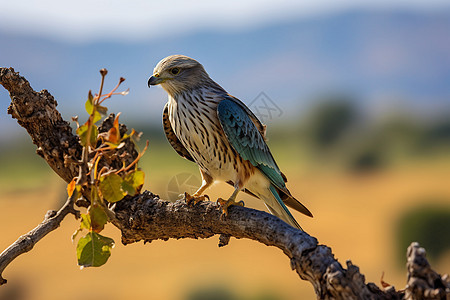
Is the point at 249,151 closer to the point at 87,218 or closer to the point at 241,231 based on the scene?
the point at 241,231

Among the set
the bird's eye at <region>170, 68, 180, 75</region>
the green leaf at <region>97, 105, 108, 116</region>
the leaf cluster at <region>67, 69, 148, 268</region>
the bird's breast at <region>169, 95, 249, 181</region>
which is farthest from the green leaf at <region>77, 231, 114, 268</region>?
the bird's eye at <region>170, 68, 180, 75</region>

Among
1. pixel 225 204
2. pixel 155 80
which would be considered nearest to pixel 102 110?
pixel 225 204

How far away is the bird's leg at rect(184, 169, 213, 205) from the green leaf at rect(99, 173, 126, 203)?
1357 millimetres

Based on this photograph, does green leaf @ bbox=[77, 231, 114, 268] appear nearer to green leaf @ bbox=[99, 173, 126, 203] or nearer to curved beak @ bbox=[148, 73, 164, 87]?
green leaf @ bbox=[99, 173, 126, 203]

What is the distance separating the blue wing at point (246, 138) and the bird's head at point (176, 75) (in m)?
0.39

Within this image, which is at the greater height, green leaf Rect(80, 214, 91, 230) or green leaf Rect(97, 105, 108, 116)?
green leaf Rect(97, 105, 108, 116)

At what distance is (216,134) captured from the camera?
14.7 feet

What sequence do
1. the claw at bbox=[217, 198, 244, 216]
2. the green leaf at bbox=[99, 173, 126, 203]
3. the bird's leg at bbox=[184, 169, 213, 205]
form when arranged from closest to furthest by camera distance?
the green leaf at bbox=[99, 173, 126, 203] → the claw at bbox=[217, 198, 244, 216] → the bird's leg at bbox=[184, 169, 213, 205]

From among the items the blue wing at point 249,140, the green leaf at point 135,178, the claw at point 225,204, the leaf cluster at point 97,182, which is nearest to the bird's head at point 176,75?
the blue wing at point 249,140

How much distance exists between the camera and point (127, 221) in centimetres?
424

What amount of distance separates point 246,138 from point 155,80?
3.15 feet

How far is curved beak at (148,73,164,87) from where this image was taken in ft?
15.0

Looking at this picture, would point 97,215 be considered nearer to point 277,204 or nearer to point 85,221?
point 85,221

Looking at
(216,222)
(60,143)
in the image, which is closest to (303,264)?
(216,222)
